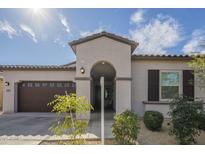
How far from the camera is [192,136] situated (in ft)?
18.7

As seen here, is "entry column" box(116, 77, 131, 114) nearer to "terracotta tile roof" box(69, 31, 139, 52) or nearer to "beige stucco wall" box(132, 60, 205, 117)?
"beige stucco wall" box(132, 60, 205, 117)

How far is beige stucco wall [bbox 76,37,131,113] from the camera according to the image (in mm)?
10414

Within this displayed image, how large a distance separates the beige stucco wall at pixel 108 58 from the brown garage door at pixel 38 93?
344 centimetres

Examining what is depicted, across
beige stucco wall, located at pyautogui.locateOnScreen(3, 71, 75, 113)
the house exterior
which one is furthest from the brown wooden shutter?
beige stucco wall, located at pyautogui.locateOnScreen(3, 71, 75, 113)

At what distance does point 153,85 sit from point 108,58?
3.25 m

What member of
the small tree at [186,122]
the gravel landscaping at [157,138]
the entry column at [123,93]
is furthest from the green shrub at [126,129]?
the entry column at [123,93]

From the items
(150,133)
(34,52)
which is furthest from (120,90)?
(34,52)

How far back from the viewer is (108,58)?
10.4 meters

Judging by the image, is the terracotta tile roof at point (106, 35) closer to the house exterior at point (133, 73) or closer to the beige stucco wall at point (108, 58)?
the house exterior at point (133, 73)

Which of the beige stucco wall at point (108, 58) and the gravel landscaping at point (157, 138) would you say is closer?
the gravel landscaping at point (157, 138)

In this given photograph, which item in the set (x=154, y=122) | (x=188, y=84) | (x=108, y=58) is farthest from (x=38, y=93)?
(x=188, y=84)

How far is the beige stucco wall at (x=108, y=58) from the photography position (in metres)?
10.4

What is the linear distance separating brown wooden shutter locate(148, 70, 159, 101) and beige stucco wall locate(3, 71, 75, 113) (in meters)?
5.83

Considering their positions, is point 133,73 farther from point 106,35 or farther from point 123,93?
point 106,35
